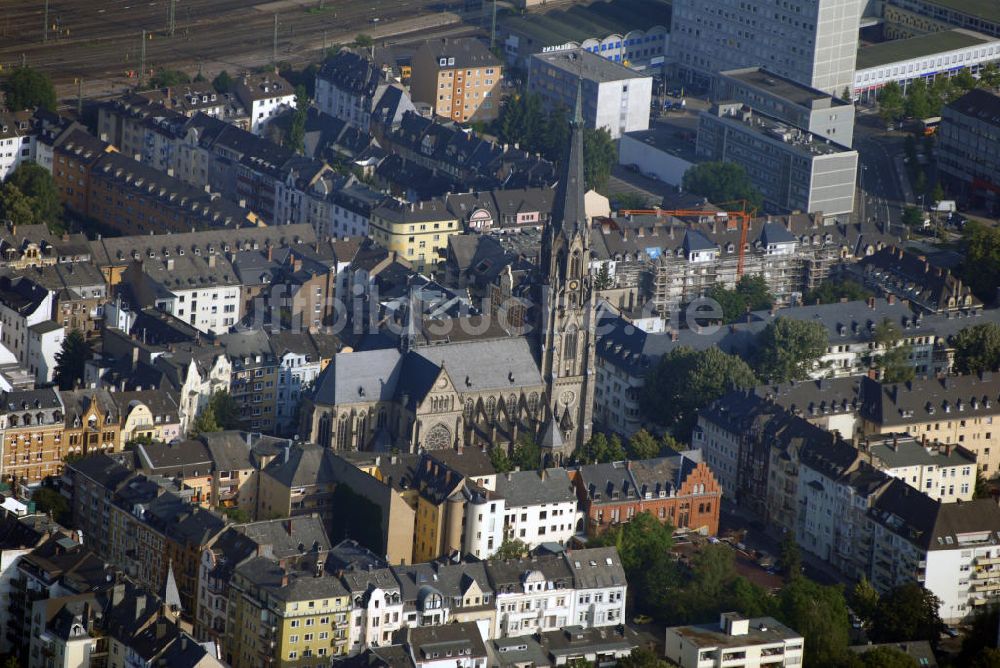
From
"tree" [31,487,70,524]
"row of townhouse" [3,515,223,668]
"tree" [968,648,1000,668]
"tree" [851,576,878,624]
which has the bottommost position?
"tree" [851,576,878,624]

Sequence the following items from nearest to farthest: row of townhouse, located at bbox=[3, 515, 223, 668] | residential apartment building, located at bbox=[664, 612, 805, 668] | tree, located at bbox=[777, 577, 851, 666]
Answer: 1. row of townhouse, located at bbox=[3, 515, 223, 668]
2. residential apartment building, located at bbox=[664, 612, 805, 668]
3. tree, located at bbox=[777, 577, 851, 666]

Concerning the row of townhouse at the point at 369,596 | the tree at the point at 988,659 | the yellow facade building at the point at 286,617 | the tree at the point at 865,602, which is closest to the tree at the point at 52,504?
the row of townhouse at the point at 369,596

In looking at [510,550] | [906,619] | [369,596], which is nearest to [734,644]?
[906,619]

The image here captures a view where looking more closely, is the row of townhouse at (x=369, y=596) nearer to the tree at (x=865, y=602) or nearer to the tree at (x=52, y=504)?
the tree at (x=865, y=602)

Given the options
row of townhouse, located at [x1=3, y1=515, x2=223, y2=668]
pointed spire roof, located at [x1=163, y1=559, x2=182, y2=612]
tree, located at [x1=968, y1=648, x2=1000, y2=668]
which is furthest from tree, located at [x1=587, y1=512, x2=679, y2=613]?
pointed spire roof, located at [x1=163, y1=559, x2=182, y2=612]

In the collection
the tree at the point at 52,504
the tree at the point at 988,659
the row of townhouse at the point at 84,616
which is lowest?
the tree at the point at 988,659

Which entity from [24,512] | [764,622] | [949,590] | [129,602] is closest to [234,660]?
[129,602]

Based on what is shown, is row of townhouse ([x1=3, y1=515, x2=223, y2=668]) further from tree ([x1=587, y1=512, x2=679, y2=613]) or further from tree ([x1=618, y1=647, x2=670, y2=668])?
tree ([x1=587, y1=512, x2=679, y2=613])
